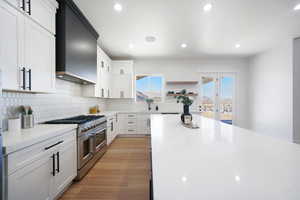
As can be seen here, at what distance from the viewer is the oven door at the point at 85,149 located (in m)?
2.09

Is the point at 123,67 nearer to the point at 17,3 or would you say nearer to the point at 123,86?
the point at 123,86

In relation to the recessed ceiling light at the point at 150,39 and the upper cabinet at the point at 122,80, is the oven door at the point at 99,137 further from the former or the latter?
the recessed ceiling light at the point at 150,39

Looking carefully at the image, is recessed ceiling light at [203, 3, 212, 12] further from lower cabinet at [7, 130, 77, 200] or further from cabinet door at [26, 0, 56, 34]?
lower cabinet at [7, 130, 77, 200]

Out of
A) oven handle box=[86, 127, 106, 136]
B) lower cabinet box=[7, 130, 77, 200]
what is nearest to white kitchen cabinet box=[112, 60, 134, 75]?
oven handle box=[86, 127, 106, 136]

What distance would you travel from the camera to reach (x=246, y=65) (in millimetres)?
5227

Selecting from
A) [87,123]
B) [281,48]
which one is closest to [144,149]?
[87,123]

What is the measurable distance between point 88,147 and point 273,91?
17.1 ft

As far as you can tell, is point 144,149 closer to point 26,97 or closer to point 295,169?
point 26,97

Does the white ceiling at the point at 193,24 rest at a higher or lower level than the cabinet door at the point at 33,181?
higher

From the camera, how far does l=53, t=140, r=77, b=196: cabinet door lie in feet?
5.33

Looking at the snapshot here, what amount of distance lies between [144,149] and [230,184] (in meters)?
3.21

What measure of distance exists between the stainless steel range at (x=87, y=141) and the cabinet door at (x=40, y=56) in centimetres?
64

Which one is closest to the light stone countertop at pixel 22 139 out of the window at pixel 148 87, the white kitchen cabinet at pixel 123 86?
the white kitchen cabinet at pixel 123 86

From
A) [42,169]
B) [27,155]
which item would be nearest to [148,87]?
[42,169]
